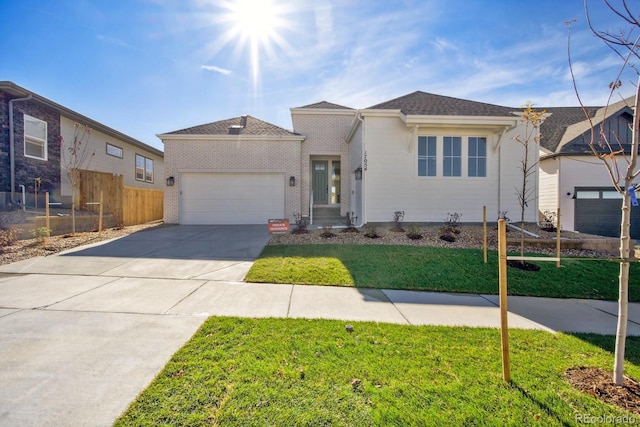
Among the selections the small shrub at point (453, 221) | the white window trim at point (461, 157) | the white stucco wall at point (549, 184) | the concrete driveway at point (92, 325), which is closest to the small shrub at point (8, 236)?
the concrete driveway at point (92, 325)

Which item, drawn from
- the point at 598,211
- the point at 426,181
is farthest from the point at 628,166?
the point at 598,211

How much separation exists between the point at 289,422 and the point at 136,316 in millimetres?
2744

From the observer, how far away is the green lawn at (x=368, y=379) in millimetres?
Result: 1925

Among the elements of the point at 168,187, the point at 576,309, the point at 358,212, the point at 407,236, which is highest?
the point at 168,187

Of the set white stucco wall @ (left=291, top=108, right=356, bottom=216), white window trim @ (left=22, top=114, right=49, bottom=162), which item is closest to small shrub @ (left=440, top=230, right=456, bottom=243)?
white stucco wall @ (left=291, top=108, right=356, bottom=216)

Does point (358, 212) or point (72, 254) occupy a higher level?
point (358, 212)

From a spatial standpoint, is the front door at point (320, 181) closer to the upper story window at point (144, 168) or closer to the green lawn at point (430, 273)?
the green lawn at point (430, 273)

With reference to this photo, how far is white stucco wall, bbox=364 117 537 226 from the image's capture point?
987 cm

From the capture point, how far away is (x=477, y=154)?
10.1 m

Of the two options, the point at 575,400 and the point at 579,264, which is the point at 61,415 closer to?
the point at 575,400

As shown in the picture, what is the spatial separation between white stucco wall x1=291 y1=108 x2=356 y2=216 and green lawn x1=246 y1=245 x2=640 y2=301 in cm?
689

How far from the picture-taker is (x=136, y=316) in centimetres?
353

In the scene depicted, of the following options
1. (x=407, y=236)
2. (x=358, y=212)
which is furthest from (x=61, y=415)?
(x=358, y=212)

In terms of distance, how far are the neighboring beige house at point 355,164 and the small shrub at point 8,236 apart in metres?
4.90
